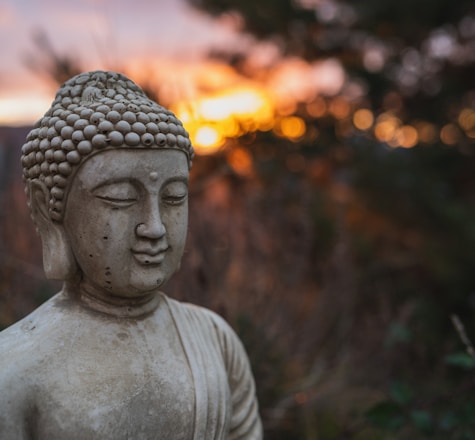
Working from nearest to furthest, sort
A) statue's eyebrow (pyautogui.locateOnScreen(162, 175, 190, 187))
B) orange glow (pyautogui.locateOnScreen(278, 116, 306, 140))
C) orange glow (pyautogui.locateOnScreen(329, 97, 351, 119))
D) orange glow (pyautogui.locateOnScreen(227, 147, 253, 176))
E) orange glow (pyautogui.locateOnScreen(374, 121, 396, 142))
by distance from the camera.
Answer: statue's eyebrow (pyautogui.locateOnScreen(162, 175, 190, 187)), orange glow (pyautogui.locateOnScreen(227, 147, 253, 176)), orange glow (pyautogui.locateOnScreen(278, 116, 306, 140)), orange glow (pyautogui.locateOnScreen(329, 97, 351, 119)), orange glow (pyautogui.locateOnScreen(374, 121, 396, 142))

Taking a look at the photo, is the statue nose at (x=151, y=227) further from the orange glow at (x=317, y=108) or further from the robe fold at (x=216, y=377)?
the orange glow at (x=317, y=108)

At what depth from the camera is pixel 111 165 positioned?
1583mm

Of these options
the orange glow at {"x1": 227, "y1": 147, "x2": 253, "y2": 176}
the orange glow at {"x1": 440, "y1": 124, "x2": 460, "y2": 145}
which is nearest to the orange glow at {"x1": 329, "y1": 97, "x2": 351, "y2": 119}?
the orange glow at {"x1": 440, "y1": 124, "x2": 460, "y2": 145}

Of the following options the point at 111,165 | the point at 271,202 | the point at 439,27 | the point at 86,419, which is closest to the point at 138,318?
the point at 86,419

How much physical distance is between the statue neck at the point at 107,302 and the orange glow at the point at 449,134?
517 cm

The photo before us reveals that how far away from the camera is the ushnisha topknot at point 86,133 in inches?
62.2

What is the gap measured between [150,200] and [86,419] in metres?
0.56

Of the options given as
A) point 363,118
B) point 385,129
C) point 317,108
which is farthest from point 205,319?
point 385,129

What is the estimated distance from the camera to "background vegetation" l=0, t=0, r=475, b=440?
3.64 m

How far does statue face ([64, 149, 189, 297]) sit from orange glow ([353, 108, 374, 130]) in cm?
507

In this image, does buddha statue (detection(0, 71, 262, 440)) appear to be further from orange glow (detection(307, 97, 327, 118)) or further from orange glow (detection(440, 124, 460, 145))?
orange glow (detection(440, 124, 460, 145))

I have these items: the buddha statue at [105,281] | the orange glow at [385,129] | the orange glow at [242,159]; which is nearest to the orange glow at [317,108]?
the orange glow at [385,129]

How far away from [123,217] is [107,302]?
9.9 inches

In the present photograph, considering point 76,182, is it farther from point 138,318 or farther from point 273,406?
point 273,406
